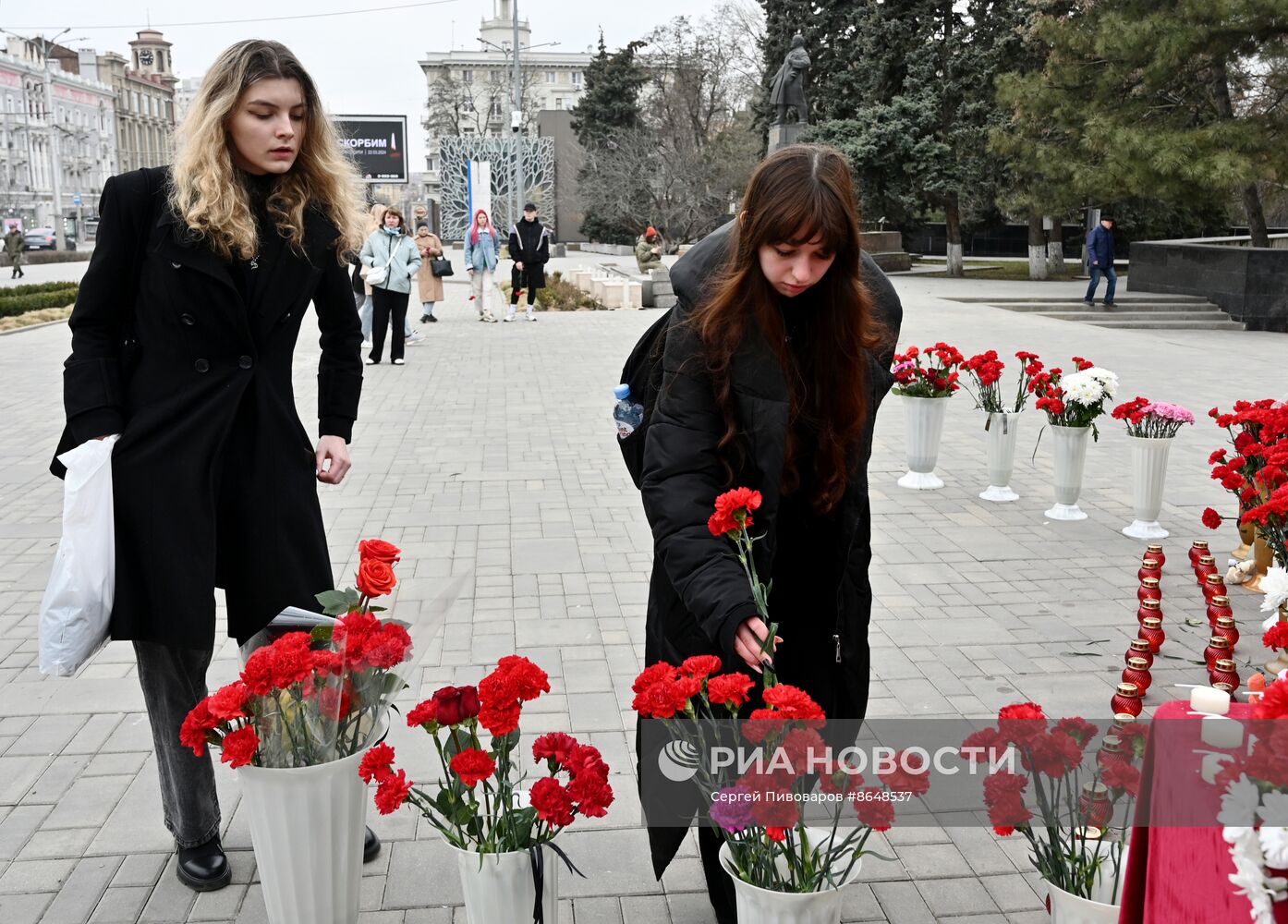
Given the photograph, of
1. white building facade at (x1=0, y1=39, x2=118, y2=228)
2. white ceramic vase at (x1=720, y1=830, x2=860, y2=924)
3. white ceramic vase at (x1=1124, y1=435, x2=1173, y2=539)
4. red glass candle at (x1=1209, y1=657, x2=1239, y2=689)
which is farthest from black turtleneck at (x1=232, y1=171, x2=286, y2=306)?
white building facade at (x1=0, y1=39, x2=118, y2=228)

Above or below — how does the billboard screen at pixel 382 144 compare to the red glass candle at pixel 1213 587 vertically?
above

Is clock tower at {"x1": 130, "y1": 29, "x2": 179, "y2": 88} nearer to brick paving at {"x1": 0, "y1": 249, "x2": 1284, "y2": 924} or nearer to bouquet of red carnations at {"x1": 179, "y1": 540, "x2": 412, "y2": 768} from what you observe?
brick paving at {"x1": 0, "y1": 249, "x2": 1284, "y2": 924}

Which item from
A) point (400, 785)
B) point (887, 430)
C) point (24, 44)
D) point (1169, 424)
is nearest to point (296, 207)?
point (400, 785)

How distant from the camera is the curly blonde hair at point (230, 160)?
2.64m

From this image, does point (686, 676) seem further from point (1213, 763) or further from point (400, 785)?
point (1213, 763)

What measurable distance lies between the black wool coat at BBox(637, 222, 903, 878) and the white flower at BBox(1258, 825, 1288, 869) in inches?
37.7

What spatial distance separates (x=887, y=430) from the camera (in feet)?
31.7

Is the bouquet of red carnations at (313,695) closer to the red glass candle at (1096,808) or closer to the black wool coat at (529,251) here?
the red glass candle at (1096,808)

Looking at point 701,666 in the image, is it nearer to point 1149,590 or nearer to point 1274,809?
point 1274,809

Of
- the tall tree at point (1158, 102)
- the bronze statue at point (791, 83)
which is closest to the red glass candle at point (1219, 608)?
the bronze statue at point (791, 83)

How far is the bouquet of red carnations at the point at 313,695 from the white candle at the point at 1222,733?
1369 mm

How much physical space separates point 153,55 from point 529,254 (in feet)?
395

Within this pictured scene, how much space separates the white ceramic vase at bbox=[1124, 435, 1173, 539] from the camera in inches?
249

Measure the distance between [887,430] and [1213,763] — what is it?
824cm
